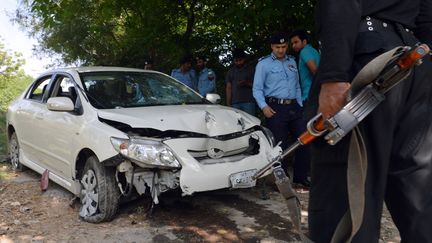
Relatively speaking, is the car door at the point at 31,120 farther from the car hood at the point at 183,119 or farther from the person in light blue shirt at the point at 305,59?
the person in light blue shirt at the point at 305,59

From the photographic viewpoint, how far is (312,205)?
1.90 metres

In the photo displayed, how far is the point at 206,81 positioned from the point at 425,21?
239 inches

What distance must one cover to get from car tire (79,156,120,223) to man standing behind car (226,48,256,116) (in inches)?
127

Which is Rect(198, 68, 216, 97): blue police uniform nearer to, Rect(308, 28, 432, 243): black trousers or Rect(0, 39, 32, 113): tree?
Rect(308, 28, 432, 243): black trousers

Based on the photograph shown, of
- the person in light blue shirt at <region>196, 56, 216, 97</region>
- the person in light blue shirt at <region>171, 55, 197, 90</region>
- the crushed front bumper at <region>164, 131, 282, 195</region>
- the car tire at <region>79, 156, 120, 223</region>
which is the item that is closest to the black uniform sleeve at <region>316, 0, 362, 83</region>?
the crushed front bumper at <region>164, 131, 282, 195</region>

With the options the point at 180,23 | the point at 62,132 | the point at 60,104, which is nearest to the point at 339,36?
the point at 60,104

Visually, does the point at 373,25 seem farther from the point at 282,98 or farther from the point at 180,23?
the point at 180,23

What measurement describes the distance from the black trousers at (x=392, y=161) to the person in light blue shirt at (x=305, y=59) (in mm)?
3259

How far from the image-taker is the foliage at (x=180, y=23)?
6.80 metres

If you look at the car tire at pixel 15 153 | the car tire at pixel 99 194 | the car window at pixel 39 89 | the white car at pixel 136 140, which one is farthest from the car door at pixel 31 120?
the car tire at pixel 99 194

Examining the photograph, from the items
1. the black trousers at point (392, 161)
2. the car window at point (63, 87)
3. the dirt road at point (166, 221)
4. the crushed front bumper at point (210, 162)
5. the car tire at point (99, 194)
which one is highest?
the car window at point (63, 87)

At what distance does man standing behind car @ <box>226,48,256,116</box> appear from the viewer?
6805 millimetres

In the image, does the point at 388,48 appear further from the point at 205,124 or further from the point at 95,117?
the point at 95,117

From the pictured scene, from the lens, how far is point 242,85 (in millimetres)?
6801
